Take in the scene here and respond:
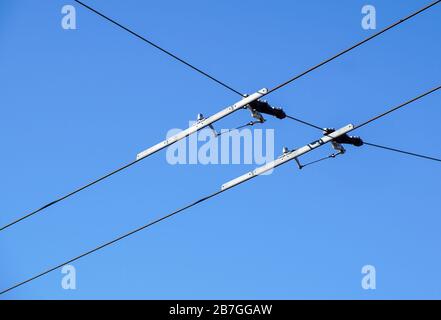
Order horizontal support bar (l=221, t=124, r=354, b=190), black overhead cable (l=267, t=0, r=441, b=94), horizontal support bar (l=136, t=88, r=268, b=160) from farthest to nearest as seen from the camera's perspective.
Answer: horizontal support bar (l=221, t=124, r=354, b=190) → horizontal support bar (l=136, t=88, r=268, b=160) → black overhead cable (l=267, t=0, r=441, b=94)

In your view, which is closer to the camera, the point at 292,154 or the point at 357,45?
the point at 357,45

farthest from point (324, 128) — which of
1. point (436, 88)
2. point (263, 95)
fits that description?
point (436, 88)

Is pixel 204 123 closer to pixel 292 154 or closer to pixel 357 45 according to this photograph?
pixel 292 154

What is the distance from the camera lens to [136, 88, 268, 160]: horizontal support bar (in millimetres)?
15477

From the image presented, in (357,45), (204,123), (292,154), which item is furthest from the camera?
(292,154)

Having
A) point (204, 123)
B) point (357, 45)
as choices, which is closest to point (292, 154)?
point (204, 123)

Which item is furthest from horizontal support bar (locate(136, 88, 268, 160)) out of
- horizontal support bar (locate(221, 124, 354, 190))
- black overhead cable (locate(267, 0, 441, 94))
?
horizontal support bar (locate(221, 124, 354, 190))

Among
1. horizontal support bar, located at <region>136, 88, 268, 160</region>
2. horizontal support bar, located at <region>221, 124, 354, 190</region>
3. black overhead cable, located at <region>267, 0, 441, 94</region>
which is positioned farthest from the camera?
horizontal support bar, located at <region>221, 124, 354, 190</region>

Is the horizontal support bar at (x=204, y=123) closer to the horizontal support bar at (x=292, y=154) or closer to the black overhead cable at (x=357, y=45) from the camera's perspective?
the black overhead cable at (x=357, y=45)

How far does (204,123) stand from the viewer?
15883 millimetres

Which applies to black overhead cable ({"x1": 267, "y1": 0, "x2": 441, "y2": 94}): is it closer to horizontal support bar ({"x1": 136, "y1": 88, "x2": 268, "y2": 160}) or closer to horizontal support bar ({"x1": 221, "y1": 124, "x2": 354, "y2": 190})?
horizontal support bar ({"x1": 136, "y1": 88, "x2": 268, "y2": 160})

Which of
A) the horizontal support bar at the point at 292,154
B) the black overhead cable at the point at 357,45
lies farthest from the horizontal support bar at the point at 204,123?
the horizontal support bar at the point at 292,154
